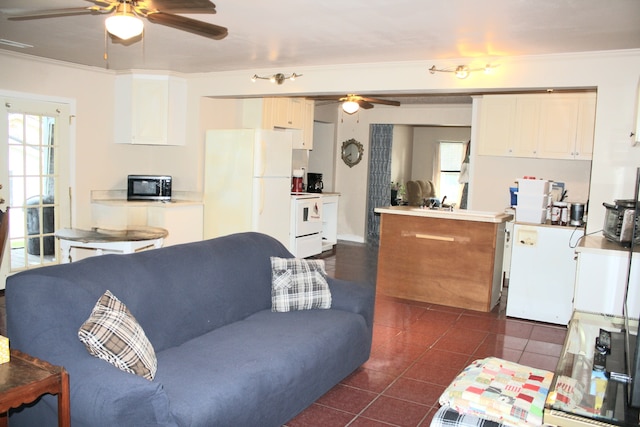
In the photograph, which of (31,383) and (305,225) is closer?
(31,383)

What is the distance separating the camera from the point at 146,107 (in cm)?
619

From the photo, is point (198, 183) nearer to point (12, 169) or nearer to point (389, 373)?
point (12, 169)

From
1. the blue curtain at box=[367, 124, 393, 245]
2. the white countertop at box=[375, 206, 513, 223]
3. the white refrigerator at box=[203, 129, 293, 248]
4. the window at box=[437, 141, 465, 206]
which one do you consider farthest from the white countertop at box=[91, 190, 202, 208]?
the window at box=[437, 141, 465, 206]

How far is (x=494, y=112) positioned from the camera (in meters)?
6.43

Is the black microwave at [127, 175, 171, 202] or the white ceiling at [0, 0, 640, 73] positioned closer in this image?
the white ceiling at [0, 0, 640, 73]

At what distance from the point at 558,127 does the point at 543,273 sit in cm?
211

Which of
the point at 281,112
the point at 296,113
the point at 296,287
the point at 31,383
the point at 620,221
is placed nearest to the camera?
the point at 31,383

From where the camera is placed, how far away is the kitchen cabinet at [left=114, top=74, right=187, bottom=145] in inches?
242

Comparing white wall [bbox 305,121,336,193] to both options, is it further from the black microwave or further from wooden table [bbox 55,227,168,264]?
wooden table [bbox 55,227,168,264]

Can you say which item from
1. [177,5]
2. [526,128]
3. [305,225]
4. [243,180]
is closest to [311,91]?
[243,180]

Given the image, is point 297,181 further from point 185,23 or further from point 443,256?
point 185,23

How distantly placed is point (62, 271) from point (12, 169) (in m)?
3.52

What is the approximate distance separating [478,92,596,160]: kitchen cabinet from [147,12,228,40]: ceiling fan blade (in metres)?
4.15

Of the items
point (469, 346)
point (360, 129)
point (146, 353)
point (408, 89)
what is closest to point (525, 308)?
point (469, 346)
